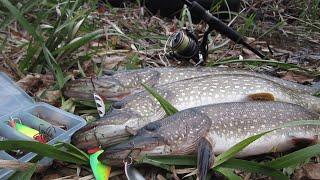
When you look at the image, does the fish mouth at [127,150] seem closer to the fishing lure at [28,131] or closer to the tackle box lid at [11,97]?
the fishing lure at [28,131]

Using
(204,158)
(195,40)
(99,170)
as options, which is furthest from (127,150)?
(195,40)

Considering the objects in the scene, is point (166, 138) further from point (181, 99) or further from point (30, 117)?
point (30, 117)

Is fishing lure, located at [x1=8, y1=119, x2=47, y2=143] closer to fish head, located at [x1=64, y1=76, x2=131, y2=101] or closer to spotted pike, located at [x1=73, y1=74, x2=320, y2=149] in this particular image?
spotted pike, located at [x1=73, y1=74, x2=320, y2=149]

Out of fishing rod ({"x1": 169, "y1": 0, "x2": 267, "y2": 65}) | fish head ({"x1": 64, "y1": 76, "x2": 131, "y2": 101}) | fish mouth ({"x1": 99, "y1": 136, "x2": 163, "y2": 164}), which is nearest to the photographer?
fish mouth ({"x1": 99, "y1": 136, "x2": 163, "y2": 164})

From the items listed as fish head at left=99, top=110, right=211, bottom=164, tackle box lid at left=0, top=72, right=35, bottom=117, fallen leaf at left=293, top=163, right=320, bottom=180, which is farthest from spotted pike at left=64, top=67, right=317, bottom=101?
fallen leaf at left=293, top=163, right=320, bottom=180

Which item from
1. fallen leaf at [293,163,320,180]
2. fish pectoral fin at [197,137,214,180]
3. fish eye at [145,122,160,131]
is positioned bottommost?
fallen leaf at [293,163,320,180]

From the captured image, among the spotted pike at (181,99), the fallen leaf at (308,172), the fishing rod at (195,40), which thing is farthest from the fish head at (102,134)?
the fishing rod at (195,40)
